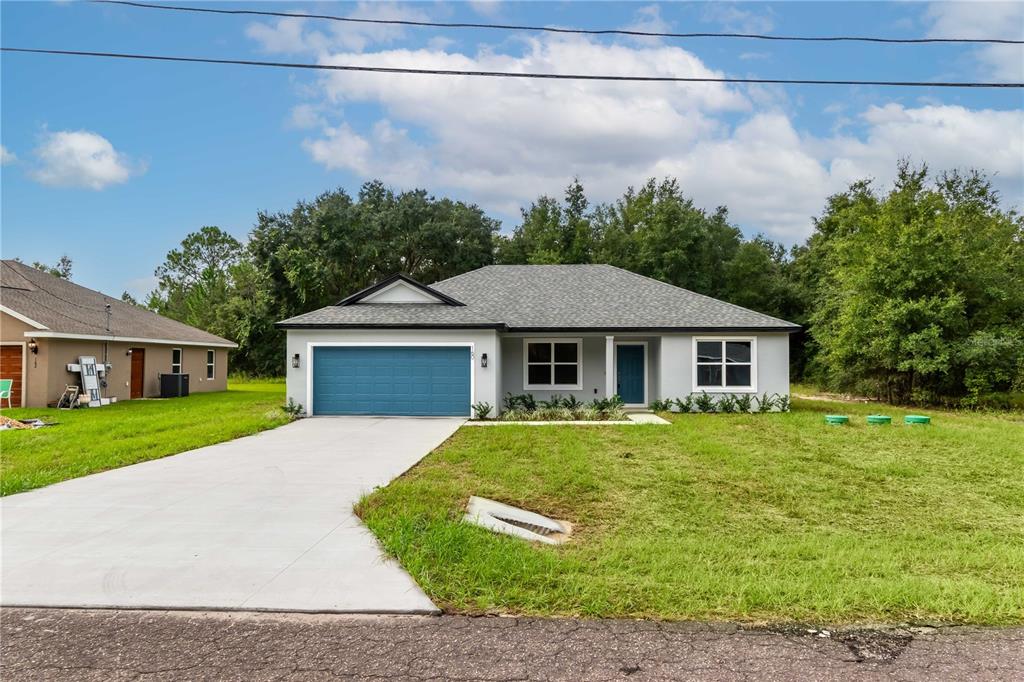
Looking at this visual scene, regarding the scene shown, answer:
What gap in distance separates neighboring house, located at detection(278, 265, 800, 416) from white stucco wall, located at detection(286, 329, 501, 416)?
3cm

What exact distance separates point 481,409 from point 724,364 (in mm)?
7230

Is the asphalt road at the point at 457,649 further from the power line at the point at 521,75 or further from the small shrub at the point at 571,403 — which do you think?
the small shrub at the point at 571,403

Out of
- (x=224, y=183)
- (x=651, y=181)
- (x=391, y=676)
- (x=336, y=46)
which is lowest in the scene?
(x=391, y=676)

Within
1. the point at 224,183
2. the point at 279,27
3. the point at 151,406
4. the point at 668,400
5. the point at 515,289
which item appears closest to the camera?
the point at 279,27

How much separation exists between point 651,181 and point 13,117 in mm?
32390

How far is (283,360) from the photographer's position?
120 feet

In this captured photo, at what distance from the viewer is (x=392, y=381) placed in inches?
625

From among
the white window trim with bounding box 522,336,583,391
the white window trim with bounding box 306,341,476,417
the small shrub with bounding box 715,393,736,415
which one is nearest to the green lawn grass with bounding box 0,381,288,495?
the white window trim with bounding box 306,341,476,417

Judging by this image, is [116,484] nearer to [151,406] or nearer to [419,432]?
[419,432]

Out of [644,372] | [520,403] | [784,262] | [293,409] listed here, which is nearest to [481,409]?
[520,403]

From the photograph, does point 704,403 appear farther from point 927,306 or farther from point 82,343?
point 82,343

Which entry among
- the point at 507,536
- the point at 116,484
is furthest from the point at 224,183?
the point at 507,536

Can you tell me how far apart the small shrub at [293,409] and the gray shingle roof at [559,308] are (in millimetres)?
2131

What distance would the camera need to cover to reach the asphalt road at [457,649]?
3.18 metres
